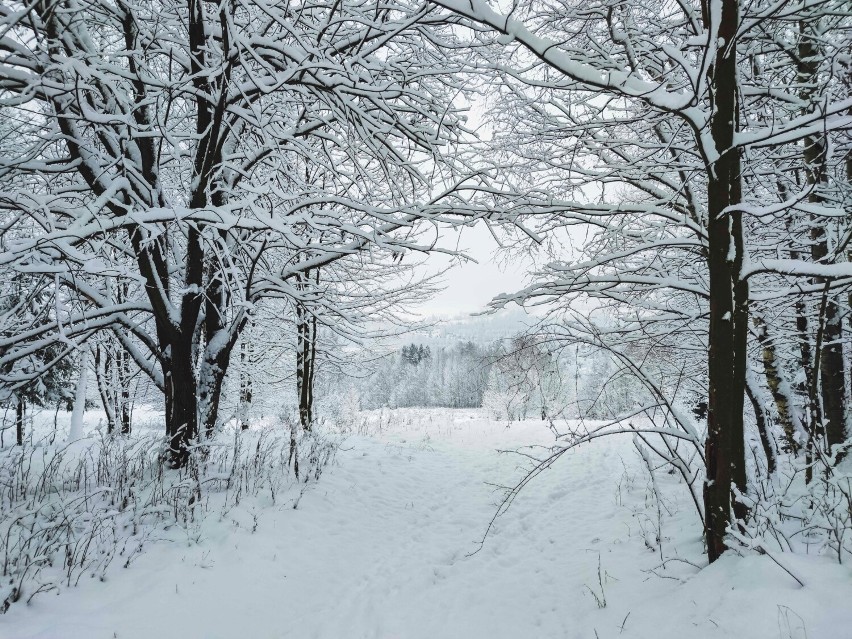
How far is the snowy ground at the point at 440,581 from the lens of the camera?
242 centimetres

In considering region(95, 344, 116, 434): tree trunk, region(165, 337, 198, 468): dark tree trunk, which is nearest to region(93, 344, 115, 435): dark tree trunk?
region(95, 344, 116, 434): tree trunk

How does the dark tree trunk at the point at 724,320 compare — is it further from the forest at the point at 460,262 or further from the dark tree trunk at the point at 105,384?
the dark tree trunk at the point at 105,384

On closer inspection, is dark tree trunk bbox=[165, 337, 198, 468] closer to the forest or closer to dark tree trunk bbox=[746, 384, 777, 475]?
the forest

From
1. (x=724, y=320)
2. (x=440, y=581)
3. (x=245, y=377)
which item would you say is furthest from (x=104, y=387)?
(x=724, y=320)

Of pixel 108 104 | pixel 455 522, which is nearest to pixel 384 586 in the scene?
pixel 455 522

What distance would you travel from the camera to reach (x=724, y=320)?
2.81 meters

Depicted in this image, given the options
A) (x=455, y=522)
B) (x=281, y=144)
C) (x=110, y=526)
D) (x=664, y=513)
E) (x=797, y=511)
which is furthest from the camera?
(x=455, y=522)

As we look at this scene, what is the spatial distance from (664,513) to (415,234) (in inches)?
186

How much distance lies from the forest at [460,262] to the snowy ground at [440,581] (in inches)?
1.0

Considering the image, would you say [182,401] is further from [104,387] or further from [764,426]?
[104,387]

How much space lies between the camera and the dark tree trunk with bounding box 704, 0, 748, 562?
2.80m

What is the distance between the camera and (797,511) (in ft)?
10.8

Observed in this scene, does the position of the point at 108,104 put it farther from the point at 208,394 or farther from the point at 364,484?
the point at 364,484

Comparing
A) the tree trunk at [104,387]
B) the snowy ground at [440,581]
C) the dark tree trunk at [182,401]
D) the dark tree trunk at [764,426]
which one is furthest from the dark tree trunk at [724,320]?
the tree trunk at [104,387]
